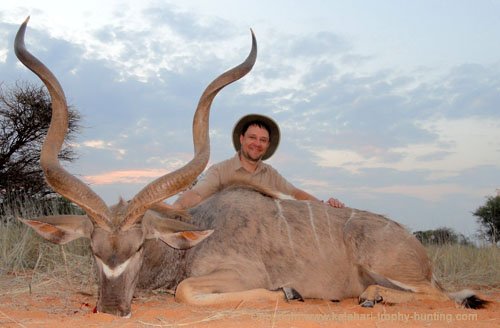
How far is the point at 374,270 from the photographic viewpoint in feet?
16.1

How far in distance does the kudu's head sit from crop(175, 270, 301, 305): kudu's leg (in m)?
0.28

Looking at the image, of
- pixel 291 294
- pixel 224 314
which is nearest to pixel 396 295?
pixel 291 294

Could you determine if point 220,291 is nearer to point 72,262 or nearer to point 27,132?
point 72,262

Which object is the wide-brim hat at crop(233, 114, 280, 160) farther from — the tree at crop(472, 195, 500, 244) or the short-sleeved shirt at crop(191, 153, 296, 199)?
the tree at crop(472, 195, 500, 244)

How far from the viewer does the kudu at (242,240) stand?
169 inches

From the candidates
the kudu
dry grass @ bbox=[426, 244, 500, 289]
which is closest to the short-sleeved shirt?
the kudu

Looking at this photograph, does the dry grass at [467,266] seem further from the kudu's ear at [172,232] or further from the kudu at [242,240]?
the kudu's ear at [172,232]

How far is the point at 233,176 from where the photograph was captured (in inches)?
221

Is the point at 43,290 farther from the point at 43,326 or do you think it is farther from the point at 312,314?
the point at 312,314

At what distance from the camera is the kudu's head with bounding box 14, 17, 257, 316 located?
3.88m

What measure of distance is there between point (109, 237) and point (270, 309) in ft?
3.64

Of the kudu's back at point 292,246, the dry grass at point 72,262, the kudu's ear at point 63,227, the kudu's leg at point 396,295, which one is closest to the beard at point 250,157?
the kudu's back at point 292,246

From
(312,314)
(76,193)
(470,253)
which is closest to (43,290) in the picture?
(76,193)

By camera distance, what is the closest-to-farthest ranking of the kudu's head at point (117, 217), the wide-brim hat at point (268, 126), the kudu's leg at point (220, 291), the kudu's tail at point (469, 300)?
the kudu's head at point (117, 217) < the kudu's leg at point (220, 291) < the kudu's tail at point (469, 300) < the wide-brim hat at point (268, 126)
